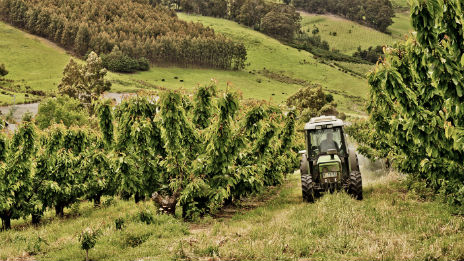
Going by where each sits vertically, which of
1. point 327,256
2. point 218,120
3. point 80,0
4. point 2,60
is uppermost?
point 80,0

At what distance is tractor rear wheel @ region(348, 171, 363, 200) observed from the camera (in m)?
14.3

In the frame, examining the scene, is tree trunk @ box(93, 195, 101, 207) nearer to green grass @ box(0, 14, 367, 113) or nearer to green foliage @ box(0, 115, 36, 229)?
green foliage @ box(0, 115, 36, 229)

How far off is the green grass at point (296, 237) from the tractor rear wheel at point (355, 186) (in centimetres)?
68

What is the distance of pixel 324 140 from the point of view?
1569 cm

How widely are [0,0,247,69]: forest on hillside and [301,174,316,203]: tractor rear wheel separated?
115 m

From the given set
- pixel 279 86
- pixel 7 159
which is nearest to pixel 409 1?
pixel 7 159

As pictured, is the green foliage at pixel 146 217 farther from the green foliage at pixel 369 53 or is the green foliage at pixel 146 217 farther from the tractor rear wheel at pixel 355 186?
the green foliage at pixel 369 53

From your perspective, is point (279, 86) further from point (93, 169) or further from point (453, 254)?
point (453, 254)

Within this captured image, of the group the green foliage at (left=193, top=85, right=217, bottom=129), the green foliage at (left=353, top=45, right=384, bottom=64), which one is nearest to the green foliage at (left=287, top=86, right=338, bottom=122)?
the green foliage at (left=193, top=85, right=217, bottom=129)

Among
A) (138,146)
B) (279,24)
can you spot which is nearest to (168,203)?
(138,146)

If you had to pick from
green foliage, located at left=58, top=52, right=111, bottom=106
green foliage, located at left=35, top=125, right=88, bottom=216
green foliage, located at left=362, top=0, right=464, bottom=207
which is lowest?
green foliage, located at left=58, top=52, right=111, bottom=106

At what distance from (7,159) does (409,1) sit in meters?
14.8

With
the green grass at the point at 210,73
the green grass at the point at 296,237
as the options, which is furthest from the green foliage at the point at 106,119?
the green grass at the point at 210,73

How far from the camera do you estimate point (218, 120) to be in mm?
12383
